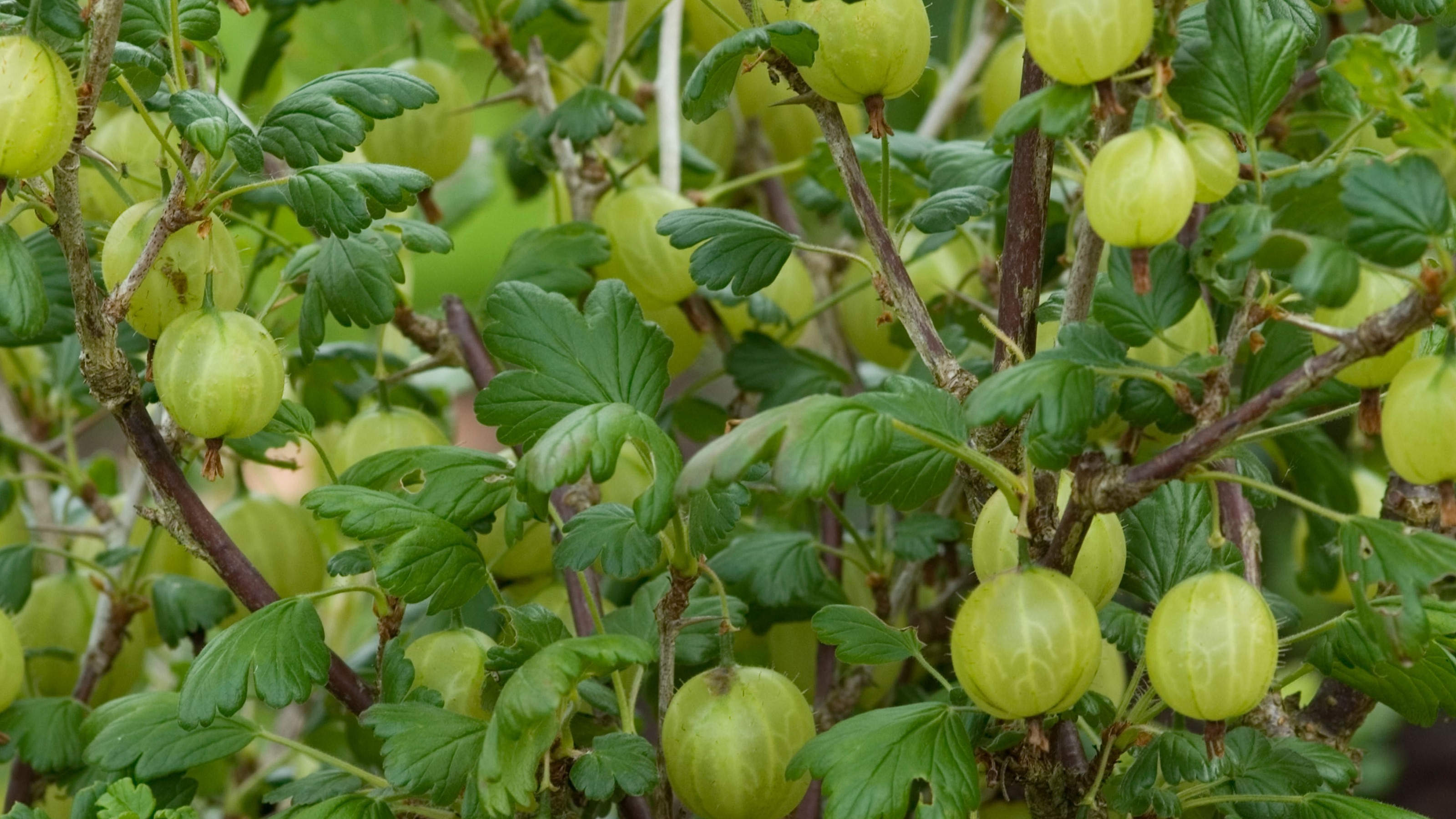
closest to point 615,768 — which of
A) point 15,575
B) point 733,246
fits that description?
point 733,246

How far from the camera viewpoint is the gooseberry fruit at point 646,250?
2.89 feet

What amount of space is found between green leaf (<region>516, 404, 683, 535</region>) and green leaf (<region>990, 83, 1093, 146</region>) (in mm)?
178

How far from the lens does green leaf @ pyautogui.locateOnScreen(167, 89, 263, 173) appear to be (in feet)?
1.75

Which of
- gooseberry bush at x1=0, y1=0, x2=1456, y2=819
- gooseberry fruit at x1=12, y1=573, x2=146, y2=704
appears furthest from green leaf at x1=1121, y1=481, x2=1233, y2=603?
gooseberry fruit at x1=12, y1=573, x2=146, y2=704

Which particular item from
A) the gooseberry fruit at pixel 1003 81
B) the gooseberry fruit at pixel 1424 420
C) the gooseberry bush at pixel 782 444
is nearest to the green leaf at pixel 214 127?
the gooseberry bush at pixel 782 444

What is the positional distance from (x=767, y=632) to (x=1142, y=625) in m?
0.30

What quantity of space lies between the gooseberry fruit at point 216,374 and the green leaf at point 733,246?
201 mm

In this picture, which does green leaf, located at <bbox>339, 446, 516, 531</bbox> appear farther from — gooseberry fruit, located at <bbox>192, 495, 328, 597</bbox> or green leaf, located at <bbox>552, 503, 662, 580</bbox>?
gooseberry fruit, located at <bbox>192, 495, 328, 597</bbox>

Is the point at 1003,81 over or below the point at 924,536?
over

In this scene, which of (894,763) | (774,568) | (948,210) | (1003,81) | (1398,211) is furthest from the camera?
(1003,81)

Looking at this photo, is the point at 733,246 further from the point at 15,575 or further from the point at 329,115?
the point at 15,575

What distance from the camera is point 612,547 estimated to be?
0.60 meters

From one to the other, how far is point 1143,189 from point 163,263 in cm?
42

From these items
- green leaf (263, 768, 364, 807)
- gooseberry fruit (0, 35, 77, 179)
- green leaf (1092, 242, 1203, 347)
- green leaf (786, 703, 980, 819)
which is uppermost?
gooseberry fruit (0, 35, 77, 179)
